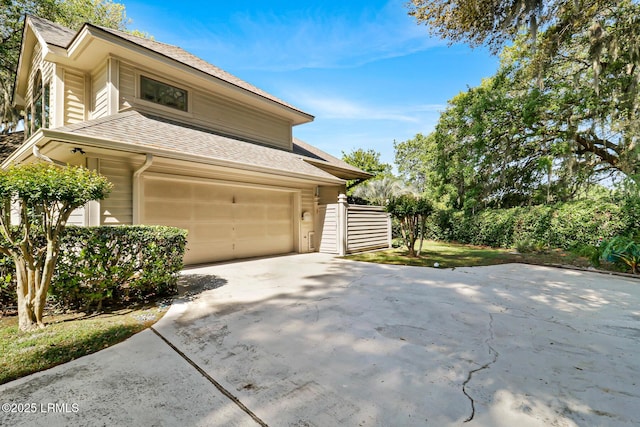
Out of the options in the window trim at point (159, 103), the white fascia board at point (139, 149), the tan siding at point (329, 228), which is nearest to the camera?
the white fascia board at point (139, 149)

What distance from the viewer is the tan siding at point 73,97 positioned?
6.86 metres

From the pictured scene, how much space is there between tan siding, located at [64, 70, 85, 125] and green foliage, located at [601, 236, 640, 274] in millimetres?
13362

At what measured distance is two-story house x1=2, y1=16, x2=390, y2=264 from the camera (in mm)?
5246

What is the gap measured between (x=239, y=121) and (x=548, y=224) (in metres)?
11.3

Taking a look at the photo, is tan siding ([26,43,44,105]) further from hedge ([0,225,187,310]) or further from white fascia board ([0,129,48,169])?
hedge ([0,225,187,310])

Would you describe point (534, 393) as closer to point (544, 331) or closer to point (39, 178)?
point (544, 331)

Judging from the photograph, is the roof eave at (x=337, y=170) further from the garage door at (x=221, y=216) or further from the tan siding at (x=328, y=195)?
the garage door at (x=221, y=216)

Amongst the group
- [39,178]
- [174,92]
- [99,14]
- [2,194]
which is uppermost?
→ [99,14]

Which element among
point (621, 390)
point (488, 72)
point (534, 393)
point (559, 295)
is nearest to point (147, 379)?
point (534, 393)

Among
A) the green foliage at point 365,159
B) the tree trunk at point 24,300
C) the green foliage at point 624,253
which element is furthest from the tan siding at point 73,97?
the green foliage at point 365,159

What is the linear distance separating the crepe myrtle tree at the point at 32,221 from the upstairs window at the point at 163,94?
4.54m

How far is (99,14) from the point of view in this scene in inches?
637

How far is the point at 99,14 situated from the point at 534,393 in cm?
2415

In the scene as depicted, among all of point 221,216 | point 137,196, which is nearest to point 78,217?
point 137,196
